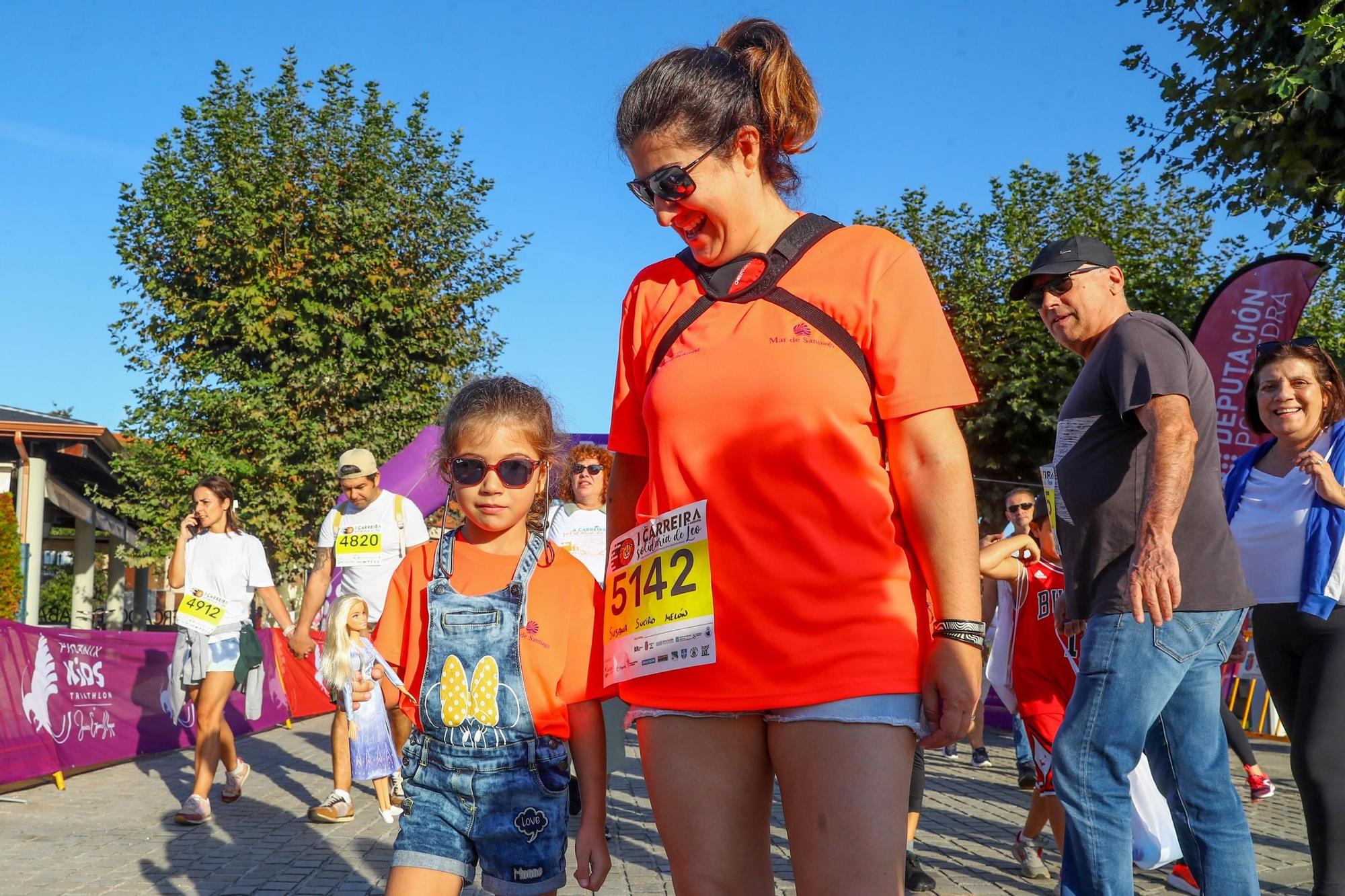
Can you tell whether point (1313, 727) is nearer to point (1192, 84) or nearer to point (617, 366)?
point (617, 366)

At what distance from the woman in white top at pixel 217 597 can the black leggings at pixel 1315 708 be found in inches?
227

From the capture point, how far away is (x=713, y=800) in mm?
2242

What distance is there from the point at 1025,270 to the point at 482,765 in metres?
23.0

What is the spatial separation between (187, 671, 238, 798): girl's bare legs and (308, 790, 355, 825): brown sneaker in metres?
0.63

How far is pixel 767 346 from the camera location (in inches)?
90.5

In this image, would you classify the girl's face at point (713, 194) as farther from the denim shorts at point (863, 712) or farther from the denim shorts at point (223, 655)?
the denim shorts at point (223, 655)

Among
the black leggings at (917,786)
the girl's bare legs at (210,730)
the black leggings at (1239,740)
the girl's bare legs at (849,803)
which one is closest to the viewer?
the girl's bare legs at (849,803)

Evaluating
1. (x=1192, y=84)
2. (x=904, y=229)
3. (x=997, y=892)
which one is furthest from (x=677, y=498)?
(x=904, y=229)

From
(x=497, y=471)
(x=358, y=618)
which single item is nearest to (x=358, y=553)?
(x=358, y=618)

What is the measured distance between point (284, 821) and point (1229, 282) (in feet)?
31.2

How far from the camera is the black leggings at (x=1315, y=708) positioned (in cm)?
403

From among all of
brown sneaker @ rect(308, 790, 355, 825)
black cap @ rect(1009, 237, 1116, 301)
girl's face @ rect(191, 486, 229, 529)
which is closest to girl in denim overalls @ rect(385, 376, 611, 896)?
black cap @ rect(1009, 237, 1116, 301)

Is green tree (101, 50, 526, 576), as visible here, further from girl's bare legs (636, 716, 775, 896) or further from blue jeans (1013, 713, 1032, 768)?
girl's bare legs (636, 716, 775, 896)

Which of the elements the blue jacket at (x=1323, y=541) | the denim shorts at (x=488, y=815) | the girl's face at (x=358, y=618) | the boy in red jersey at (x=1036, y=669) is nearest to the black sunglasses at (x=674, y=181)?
the denim shorts at (x=488, y=815)
